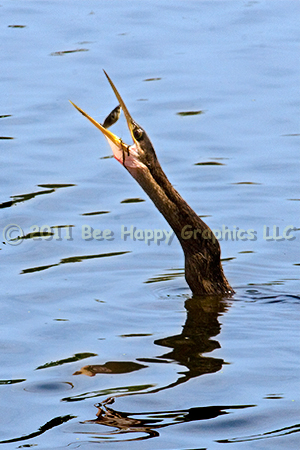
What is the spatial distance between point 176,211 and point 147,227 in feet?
6.64

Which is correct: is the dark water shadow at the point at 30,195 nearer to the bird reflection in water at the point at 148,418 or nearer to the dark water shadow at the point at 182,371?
the dark water shadow at the point at 182,371

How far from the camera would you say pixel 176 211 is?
20.4ft

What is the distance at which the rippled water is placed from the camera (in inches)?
191

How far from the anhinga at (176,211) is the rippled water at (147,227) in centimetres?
23

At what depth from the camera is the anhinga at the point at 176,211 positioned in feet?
19.8

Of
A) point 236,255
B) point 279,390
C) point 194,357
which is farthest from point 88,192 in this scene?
point 279,390

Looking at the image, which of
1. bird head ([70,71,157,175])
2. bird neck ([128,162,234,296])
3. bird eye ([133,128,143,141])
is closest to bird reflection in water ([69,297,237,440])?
bird neck ([128,162,234,296])

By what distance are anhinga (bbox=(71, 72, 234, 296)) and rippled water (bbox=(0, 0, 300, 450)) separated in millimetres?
233

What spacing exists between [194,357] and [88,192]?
3.81 m

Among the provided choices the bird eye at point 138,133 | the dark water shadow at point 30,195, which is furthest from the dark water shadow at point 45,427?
the dark water shadow at point 30,195

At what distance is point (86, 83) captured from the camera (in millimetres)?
12109

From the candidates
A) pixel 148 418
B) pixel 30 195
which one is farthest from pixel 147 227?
pixel 148 418

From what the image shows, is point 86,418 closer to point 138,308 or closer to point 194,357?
point 194,357

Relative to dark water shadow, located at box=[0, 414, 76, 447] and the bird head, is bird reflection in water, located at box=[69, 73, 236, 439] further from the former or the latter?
dark water shadow, located at box=[0, 414, 76, 447]
